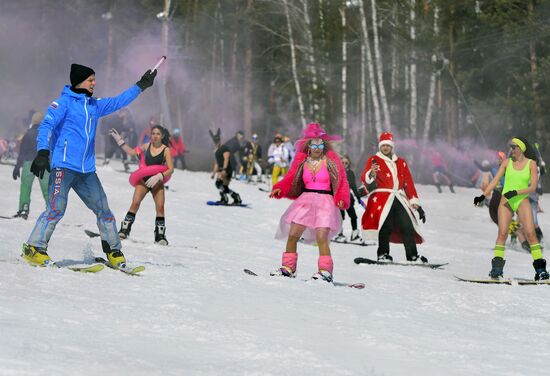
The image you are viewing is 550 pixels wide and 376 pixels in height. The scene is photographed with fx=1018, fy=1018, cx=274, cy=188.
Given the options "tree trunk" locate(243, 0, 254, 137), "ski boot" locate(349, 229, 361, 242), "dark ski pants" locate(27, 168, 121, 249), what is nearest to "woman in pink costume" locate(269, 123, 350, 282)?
"dark ski pants" locate(27, 168, 121, 249)

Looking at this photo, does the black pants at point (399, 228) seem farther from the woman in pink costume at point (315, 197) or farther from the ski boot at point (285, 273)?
the ski boot at point (285, 273)

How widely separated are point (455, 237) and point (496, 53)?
24624mm

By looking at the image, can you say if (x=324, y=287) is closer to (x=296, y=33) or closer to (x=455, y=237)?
(x=455, y=237)

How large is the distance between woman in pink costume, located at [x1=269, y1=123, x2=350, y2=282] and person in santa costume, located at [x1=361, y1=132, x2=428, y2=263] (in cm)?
263

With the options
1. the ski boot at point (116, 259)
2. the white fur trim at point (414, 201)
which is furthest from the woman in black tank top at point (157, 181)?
the ski boot at point (116, 259)

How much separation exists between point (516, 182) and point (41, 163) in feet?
17.2

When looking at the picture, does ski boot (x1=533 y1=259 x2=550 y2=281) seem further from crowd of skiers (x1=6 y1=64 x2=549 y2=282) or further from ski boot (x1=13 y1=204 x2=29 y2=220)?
ski boot (x1=13 y1=204 x2=29 y2=220)

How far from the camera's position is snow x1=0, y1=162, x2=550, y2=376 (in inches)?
223

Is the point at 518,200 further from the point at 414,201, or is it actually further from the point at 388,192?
the point at 388,192

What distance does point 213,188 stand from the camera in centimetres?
2522

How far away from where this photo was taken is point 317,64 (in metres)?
46.6

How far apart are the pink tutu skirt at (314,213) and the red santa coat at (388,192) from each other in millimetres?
2692

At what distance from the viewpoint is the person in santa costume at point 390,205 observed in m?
12.4

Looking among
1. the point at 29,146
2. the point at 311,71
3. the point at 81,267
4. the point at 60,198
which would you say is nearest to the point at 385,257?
the point at 81,267
